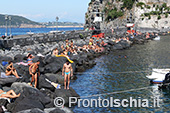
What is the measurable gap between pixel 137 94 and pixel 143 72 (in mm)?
9753

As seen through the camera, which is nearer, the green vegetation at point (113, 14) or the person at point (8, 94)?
the person at point (8, 94)

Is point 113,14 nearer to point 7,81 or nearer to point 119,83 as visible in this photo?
point 119,83

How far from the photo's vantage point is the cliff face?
12175 cm

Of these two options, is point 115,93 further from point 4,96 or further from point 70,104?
point 4,96

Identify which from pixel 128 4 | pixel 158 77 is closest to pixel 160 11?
pixel 128 4

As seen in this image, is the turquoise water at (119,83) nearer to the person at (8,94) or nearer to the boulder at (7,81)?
the person at (8,94)

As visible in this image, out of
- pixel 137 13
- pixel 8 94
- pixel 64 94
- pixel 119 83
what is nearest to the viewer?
pixel 8 94

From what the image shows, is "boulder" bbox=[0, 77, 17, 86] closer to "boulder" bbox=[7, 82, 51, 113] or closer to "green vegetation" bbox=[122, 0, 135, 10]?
"boulder" bbox=[7, 82, 51, 113]

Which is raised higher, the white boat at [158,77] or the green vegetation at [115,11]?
the green vegetation at [115,11]

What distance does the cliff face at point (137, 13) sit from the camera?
122 meters

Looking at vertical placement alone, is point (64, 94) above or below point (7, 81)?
below

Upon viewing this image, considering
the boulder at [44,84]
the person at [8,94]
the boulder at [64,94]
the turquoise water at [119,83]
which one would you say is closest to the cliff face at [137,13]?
the turquoise water at [119,83]

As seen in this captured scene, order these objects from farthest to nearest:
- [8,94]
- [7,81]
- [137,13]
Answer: [137,13] < [7,81] < [8,94]

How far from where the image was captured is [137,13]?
12400 centimetres
